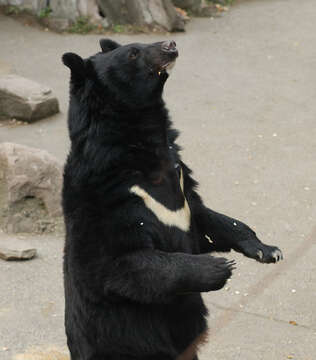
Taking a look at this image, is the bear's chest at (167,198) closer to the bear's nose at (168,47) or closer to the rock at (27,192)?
the bear's nose at (168,47)

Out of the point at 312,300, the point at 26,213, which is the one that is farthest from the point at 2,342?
the point at 312,300

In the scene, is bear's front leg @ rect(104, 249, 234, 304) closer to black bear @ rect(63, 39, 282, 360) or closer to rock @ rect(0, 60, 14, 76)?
black bear @ rect(63, 39, 282, 360)

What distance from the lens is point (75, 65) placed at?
10.9 feet

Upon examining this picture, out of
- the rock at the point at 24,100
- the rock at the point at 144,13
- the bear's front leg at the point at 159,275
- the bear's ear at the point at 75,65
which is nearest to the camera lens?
the bear's front leg at the point at 159,275

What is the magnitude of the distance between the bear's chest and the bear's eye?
20.2 inches

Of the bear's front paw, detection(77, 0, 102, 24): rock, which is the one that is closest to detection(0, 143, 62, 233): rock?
the bear's front paw

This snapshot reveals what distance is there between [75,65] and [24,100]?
4883mm

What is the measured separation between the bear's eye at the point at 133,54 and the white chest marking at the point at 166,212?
61 centimetres

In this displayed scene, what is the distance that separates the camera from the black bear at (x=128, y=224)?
3184 mm

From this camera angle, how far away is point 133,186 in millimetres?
3299

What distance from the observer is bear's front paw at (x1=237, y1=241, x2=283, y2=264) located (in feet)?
12.1

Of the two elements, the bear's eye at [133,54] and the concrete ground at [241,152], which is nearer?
the bear's eye at [133,54]

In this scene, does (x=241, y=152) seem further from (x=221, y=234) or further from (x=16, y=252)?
(x=221, y=234)

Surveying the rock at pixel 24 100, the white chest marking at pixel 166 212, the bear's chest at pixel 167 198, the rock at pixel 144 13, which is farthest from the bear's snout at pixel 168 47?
the rock at pixel 144 13
